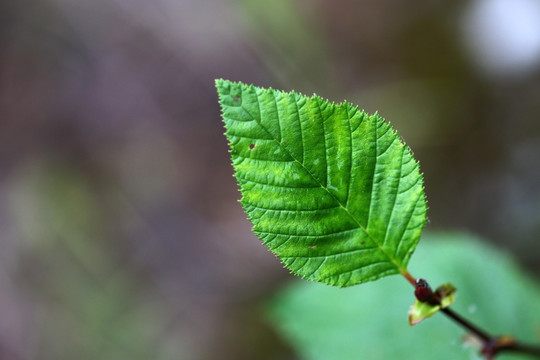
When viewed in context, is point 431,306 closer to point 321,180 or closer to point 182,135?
point 321,180

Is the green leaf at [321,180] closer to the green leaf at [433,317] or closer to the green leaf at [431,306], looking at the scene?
the green leaf at [431,306]

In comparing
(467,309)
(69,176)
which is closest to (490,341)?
(467,309)

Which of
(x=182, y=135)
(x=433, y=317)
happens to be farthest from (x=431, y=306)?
(x=182, y=135)

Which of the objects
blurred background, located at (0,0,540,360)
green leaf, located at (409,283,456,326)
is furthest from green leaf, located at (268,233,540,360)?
green leaf, located at (409,283,456,326)

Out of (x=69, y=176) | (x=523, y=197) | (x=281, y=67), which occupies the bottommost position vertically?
(x=523, y=197)

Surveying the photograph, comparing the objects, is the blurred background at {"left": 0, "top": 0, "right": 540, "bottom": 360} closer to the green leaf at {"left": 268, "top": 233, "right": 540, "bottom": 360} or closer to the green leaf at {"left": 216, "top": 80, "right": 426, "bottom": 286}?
the green leaf at {"left": 268, "top": 233, "right": 540, "bottom": 360}

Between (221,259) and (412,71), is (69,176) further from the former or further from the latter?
(412,71)
